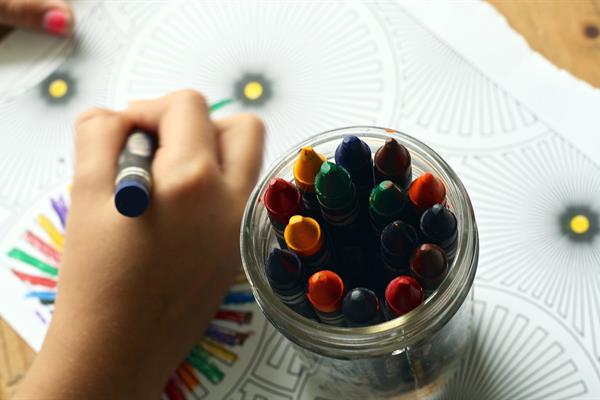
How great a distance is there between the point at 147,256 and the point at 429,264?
0.71 ft

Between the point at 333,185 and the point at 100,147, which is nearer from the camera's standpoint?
the point at 333,185

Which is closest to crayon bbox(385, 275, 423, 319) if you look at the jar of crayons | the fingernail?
the jar of crayons

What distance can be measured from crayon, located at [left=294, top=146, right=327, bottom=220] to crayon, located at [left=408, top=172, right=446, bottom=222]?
0.05m

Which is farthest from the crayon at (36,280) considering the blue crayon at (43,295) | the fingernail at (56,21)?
the fingernail at (56,21)

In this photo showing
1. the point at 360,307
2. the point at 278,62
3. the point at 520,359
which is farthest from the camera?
the point at 278,62

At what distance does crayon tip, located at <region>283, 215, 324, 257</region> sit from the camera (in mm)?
355

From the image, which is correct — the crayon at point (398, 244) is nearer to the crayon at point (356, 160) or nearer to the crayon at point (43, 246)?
the crayon at point (356, 160)

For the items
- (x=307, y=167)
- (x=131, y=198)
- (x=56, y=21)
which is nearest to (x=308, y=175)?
(x=307, y=167)

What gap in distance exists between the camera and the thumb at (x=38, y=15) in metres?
0.62

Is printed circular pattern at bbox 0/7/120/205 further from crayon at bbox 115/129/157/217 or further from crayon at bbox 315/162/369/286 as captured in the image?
crayon at bbox 315/162/369/286

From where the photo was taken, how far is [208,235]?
50cm

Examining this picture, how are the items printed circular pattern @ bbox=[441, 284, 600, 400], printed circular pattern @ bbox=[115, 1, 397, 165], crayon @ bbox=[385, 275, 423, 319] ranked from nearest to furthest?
crayon @ bbox=[385, 275, 423, 319]
printed circular pattern @ bbox=[441, 284, 600, 400]
printed circular pattern @ bbox=[115, 1, 397, 165]

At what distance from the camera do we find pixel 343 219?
373 millimetres

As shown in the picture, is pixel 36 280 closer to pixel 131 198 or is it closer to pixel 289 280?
pixel 131 198
